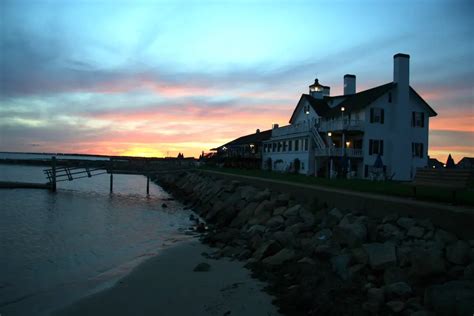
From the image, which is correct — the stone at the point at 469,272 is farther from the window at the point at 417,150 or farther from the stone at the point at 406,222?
the window at the point at 417,150

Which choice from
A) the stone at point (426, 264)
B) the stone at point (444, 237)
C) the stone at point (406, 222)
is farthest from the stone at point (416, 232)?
the stone at point (426, 264)

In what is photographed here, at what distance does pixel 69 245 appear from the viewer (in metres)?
14.9

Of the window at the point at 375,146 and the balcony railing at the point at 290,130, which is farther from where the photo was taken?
the balcony railing at the point at 290,130

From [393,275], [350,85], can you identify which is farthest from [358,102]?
[393,275]

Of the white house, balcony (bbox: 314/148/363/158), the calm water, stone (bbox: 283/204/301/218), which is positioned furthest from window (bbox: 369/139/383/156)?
stone (bbox: 283/204/301/218)

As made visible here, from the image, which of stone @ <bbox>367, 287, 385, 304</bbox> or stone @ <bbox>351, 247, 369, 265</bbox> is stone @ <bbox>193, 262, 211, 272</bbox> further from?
stone @ <bbox>367, 287, 385, 304</bbox>

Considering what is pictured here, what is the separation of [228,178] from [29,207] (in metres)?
14.6

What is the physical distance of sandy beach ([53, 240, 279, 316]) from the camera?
7.99m

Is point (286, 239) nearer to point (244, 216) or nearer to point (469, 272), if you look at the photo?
point (469, 272)

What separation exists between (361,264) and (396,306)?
1907 millimetres

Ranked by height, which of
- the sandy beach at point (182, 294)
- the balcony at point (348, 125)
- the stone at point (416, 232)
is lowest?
the sandy beach at point (182, 294)

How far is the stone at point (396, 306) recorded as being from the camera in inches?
248

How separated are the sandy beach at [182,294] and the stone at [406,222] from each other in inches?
154

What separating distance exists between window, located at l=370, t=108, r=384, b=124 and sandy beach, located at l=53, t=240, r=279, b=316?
23.6 metres
